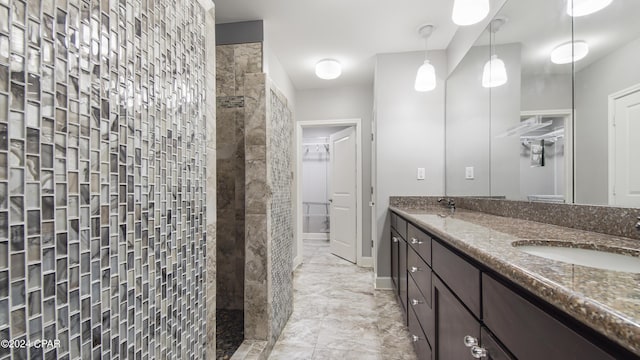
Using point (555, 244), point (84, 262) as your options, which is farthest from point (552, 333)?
point (84, 262)

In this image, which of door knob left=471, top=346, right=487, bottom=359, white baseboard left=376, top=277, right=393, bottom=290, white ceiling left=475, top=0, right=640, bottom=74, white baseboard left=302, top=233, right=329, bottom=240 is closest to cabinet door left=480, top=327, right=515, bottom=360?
door knob left=471, top=346, right=487, bottom=359

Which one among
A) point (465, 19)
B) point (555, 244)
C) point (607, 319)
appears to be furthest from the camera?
point (465, 19)

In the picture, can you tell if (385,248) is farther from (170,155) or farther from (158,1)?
(158,1)

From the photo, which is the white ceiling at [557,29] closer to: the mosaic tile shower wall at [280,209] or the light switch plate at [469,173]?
the light switch plate at [469,173]

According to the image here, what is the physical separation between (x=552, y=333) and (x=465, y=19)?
157 cm

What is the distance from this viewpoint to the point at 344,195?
4.17 metres

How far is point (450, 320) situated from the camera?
1.06m

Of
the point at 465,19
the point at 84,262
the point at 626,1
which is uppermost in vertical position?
the point at 465,19

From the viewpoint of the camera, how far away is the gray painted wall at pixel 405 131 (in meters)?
2.91

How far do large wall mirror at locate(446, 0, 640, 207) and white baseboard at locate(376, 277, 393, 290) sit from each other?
140 cm

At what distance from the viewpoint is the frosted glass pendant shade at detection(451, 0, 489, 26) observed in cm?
144

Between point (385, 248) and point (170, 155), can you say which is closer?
point (170, 155)

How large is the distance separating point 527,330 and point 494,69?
1.94m

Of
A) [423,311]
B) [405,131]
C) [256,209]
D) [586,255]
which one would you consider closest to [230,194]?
[256,209]
